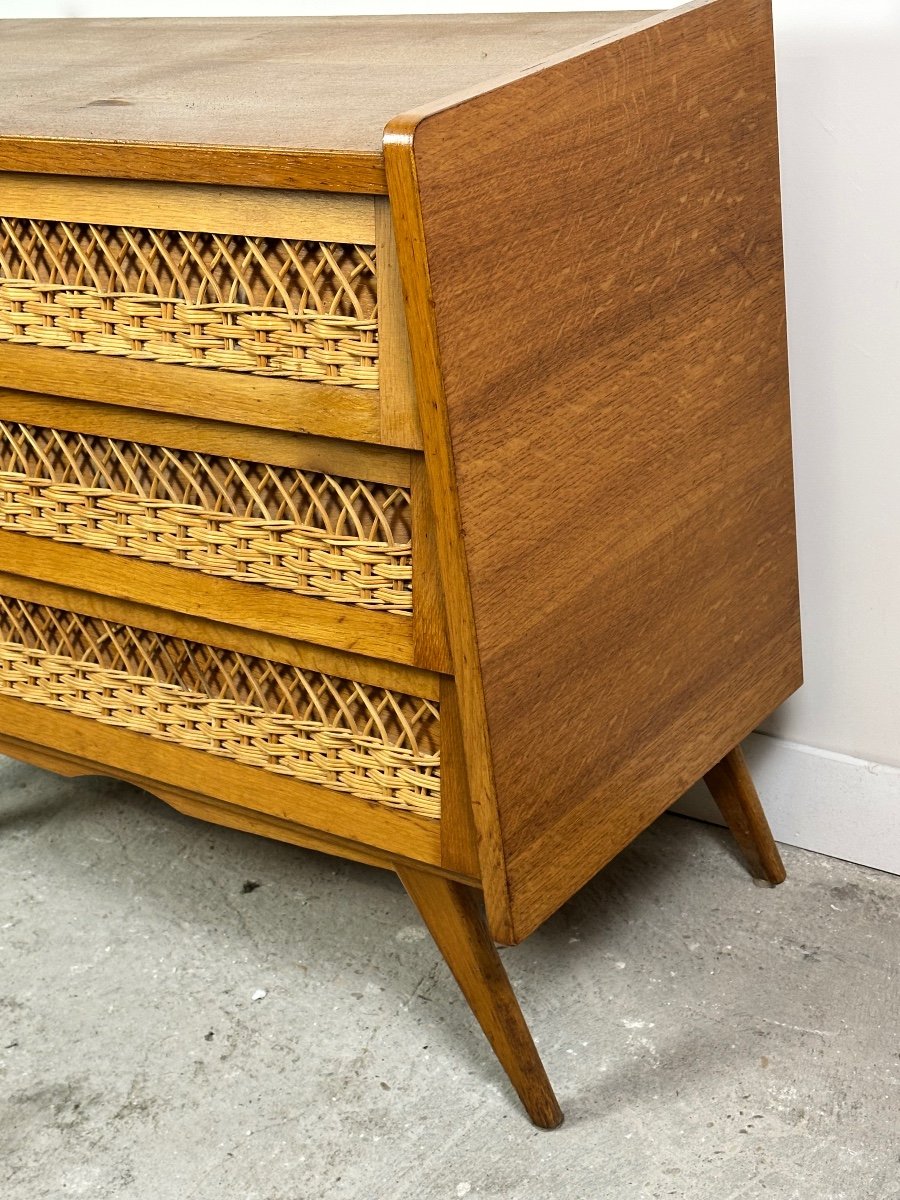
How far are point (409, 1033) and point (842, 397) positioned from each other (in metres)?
0.78

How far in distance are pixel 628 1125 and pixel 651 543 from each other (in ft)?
1.70

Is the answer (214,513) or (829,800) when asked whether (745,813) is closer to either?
(829,800)

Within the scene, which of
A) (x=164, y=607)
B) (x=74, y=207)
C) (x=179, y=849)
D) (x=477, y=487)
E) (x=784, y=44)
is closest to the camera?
(x=477, y=487)

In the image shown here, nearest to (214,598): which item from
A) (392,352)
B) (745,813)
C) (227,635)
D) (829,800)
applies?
(227,635)

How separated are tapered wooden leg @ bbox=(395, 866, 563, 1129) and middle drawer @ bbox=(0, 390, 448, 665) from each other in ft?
0.85

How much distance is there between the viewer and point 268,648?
→ 1.19m

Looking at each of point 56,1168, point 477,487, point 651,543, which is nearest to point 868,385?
point 651,543

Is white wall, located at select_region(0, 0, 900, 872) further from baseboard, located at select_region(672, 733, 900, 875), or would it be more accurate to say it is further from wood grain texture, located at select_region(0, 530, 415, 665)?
wood grain texture, located at select_region(0, 530, 415, 665)

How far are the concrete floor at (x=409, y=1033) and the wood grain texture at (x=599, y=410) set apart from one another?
25 cm

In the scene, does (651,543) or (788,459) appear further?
(788,459)

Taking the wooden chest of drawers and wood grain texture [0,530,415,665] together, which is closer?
the wooden chest of drawers

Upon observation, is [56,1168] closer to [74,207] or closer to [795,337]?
[74,207]

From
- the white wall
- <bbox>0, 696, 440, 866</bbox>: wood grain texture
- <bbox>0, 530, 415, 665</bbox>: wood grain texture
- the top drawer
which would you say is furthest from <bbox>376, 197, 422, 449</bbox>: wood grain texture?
the white wall

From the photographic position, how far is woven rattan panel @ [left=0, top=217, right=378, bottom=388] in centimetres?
99
